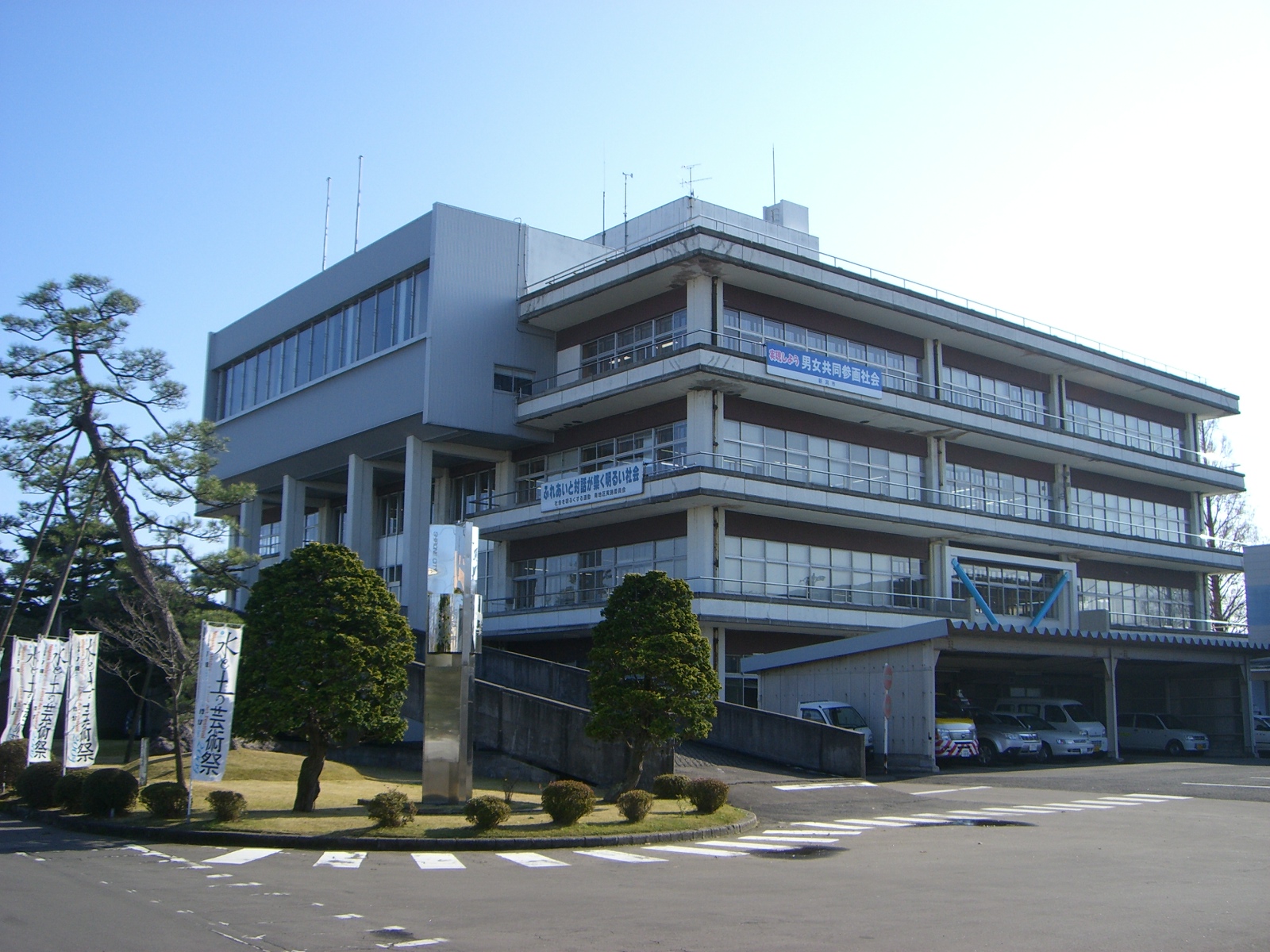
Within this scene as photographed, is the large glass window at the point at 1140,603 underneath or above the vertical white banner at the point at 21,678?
above

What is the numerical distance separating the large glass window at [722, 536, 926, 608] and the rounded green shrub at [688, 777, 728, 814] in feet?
59.2

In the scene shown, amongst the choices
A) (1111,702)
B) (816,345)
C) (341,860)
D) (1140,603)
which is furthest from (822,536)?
(341,860)

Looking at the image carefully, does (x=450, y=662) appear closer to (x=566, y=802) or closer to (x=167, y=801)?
(x=566, y=802)

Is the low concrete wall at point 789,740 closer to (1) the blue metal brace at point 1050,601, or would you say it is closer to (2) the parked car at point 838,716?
(2) the parked car at point 838,716

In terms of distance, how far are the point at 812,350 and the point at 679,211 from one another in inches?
429

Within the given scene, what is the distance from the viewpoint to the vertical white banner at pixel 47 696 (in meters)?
21.7

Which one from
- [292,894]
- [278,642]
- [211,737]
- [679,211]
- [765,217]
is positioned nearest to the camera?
[292,894]

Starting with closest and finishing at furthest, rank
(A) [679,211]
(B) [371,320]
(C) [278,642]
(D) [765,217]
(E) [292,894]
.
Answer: (E) [292,894] < (C) [278,642] < (B) [371,320] < (A) [679,211] < (D) [765,217]

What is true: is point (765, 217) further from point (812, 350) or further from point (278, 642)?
point (278, 642)

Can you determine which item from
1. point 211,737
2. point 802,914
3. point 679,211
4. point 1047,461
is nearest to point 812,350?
point 679,211

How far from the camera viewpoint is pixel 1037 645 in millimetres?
32812

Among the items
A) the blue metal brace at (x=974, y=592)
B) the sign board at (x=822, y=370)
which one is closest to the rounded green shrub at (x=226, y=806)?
the sign board at (x=822, y=370)

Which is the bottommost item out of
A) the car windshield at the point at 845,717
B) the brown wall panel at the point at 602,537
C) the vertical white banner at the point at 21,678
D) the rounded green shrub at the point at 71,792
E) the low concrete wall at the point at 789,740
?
the rounded green shrub at the point at 71,792

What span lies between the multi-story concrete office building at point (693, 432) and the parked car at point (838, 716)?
527 centimetres
